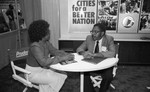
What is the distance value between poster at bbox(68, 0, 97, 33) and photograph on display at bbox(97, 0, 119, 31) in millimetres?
142

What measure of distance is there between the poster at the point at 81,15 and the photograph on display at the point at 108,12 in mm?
142

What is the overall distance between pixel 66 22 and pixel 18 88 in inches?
88.3

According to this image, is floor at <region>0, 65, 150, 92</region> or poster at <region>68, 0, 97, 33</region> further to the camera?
poster at <region>68, 0, 97, 33</region>

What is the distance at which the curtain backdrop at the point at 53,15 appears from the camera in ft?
12.6

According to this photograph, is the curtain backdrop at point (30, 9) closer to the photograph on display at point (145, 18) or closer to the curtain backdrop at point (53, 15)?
the curtain backdrop at point (53, 15)

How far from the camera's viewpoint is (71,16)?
3.92 meters

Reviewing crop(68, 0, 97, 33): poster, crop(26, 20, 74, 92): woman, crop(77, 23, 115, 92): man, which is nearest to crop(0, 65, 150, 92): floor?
crop(77, 23, 115, 92): man

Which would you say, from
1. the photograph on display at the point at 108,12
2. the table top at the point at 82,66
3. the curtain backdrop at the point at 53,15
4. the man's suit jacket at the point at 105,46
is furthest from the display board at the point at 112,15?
the table top at the point at 82,66

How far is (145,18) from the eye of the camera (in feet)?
12.5

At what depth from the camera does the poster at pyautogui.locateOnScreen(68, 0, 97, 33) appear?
3830mm

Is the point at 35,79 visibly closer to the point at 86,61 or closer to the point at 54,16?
the point at 86,61

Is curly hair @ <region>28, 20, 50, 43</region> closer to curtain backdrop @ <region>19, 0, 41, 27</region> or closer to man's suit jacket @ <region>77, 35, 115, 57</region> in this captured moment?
man's suit jacket @ <region>77, 35, 115, 57</region>

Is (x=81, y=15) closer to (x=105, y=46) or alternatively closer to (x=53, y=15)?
(x=53, y=15)

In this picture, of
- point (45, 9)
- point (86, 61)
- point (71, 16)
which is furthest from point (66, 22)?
point (86, 61)
